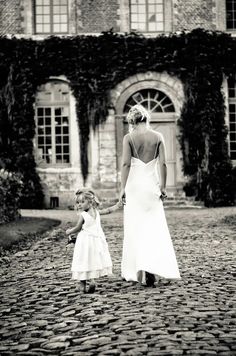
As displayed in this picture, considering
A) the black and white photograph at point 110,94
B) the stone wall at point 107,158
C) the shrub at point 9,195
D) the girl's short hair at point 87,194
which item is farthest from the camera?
the stone wall at point 107,158

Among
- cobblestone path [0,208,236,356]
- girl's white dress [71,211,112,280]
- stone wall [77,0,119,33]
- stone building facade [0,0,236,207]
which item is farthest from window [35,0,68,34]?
girl's white dress [71,211,112,280]

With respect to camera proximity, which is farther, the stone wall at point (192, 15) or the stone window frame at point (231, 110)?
the stone window frame at point (231, 110)

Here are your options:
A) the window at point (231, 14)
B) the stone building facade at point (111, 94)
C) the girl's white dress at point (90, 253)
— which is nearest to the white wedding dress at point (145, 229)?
the girl's white dress at point (90, 253)

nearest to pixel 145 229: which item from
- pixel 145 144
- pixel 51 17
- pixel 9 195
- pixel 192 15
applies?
pixel 145 144

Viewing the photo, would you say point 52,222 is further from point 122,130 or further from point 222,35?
point 222,35

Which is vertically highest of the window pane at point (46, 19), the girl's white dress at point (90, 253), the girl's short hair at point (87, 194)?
the window pane at point (46, 19)

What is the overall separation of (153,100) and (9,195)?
8308mm

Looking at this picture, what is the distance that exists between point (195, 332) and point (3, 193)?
876cm

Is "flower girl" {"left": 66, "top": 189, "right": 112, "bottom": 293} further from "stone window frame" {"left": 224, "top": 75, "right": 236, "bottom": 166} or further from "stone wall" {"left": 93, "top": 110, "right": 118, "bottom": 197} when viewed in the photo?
"stone window frame" {"left": 224, "top": 75, "right": 236, "bottom": 166}

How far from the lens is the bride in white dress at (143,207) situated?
610 cm

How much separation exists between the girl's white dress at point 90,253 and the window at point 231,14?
15.7m

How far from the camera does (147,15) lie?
789 inches

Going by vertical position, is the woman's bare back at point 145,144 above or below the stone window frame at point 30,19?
below

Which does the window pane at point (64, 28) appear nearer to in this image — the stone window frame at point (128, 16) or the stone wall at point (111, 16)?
the stone wall at point (111, 16)
